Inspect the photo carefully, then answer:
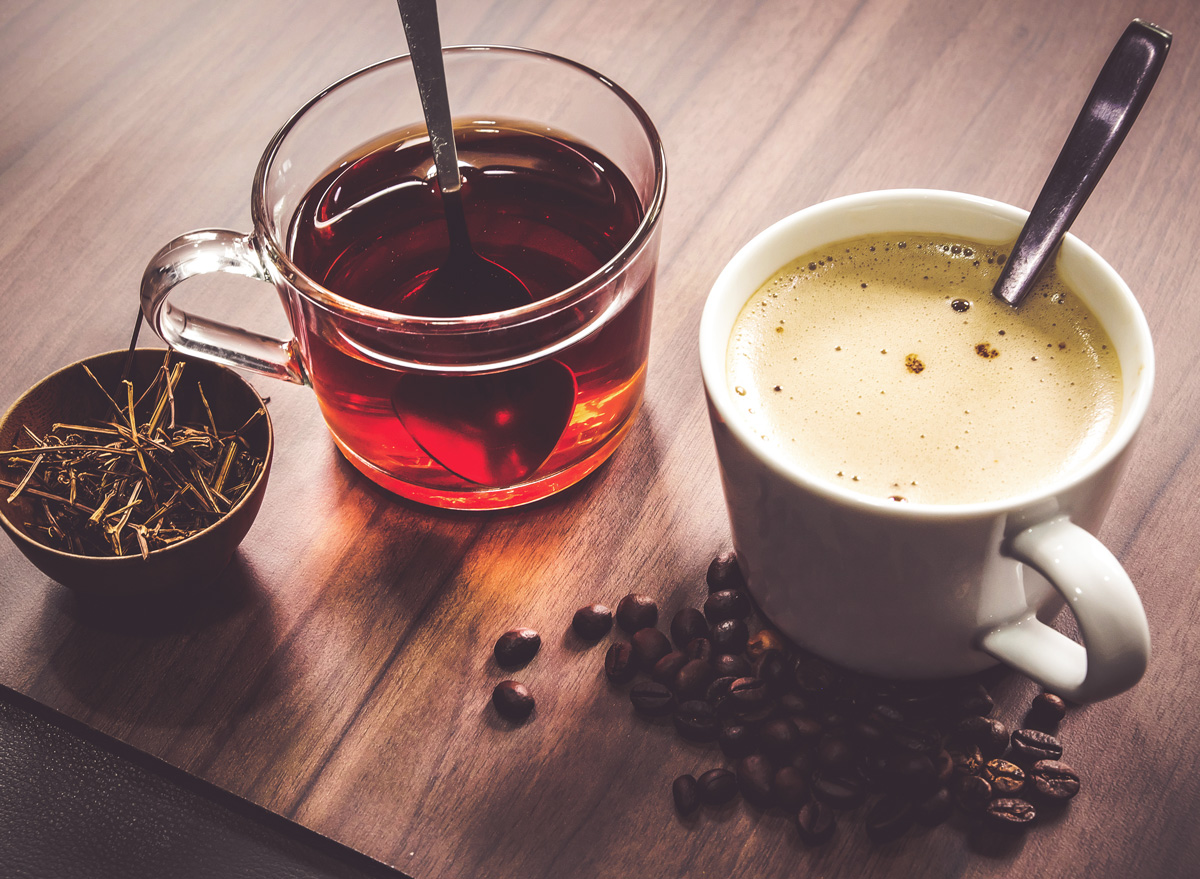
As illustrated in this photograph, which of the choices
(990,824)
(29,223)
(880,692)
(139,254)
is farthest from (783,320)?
(29,223)

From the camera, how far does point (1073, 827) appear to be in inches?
32.2

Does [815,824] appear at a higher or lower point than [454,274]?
lower

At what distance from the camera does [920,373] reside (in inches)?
33.5

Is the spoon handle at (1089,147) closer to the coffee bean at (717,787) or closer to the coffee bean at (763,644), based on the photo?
the coffee bean at (763,644)

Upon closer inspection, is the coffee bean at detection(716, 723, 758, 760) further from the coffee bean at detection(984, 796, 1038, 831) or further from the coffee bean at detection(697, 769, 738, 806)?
the coffee bean at detection(984, 796, 1038, 831)

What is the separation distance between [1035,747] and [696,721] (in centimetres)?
26

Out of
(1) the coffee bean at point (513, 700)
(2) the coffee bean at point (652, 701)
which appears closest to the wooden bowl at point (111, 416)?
(1) the coffee bean at point (513, 700)

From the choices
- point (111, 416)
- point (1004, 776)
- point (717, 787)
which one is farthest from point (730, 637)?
point (111, 416)

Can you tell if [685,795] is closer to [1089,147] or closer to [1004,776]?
[1004,776]

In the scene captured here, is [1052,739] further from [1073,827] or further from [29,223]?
[29,223]

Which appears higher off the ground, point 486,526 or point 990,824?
point 486,526

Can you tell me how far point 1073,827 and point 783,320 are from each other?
0.45 metres

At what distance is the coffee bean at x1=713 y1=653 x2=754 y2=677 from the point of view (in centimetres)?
90

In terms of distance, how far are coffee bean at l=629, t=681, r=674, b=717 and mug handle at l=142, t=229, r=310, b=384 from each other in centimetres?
42
